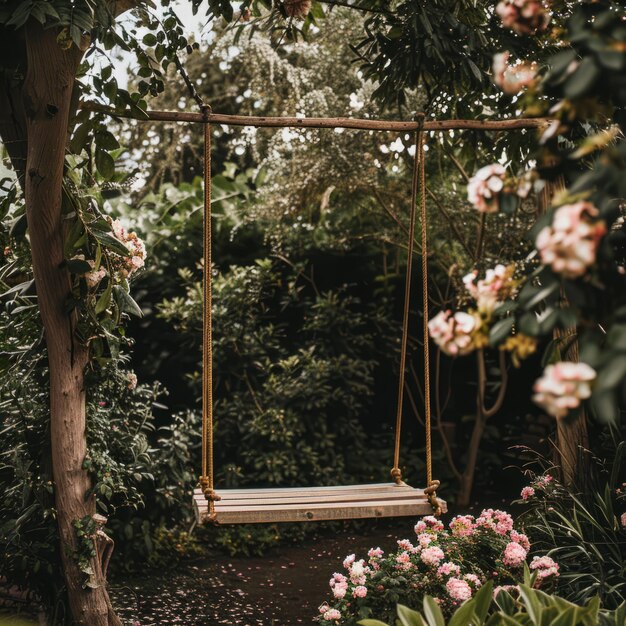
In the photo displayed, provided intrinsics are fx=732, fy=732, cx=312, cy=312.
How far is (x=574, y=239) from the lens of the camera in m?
0.96

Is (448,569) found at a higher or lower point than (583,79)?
lower

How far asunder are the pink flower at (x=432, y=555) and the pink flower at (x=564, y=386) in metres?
1.71

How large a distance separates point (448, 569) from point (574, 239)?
1.84 m

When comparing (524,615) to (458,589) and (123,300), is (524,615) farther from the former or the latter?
(123,300)

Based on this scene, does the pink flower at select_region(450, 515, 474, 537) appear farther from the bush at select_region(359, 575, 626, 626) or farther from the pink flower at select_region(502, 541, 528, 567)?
the bush at select_region(359, 575, 626, 626)

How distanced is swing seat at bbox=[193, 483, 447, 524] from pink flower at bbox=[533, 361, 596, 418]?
156 centimetres

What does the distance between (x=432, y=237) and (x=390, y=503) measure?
2.88 meters

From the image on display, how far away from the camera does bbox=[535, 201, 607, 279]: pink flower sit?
96cm

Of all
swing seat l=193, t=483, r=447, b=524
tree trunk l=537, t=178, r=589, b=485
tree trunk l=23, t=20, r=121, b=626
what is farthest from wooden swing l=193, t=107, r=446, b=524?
tree trunk l=537, t=178, r=589, b=485

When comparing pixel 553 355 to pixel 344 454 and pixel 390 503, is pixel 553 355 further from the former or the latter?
pixel 344 454

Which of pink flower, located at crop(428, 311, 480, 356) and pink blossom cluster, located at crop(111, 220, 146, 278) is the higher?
pink blossom cluster, located at crop(111, 220, 146, 278)

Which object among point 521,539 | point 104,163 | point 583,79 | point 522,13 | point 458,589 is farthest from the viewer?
point 521,539

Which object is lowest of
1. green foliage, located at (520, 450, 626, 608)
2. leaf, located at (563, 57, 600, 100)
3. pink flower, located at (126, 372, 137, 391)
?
green foliage, located at (520, 450, 626, 608)

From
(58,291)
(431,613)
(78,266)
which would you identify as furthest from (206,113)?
(431,613)
